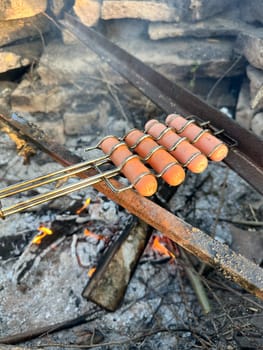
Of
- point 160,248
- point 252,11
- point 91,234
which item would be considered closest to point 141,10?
point 252,11

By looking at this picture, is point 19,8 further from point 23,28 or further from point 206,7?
point 206,7

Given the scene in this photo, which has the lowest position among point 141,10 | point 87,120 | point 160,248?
point 160,248

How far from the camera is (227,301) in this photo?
2.90 meters

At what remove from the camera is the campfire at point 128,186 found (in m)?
2.23

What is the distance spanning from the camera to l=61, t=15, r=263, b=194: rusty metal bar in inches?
98.3

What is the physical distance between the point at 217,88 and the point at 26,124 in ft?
10.2

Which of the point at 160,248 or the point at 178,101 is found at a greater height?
the point at 178,101

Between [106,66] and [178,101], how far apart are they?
1.96 m

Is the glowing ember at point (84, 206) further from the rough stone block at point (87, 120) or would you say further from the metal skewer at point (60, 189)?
the metal skewer at point (60, 189)

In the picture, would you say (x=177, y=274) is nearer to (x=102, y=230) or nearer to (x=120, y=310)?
(x=120, y=310)

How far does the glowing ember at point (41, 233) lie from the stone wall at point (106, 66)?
1.51 meters

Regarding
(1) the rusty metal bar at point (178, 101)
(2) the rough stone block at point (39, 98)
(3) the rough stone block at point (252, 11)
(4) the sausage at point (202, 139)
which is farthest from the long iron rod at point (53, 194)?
(3) the rough stone block at point (252, 11)

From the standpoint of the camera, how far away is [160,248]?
3.32m

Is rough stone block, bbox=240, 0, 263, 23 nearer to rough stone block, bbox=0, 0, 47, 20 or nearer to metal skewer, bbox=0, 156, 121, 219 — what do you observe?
rough stone block, bbox=0, 0, 47, 20
